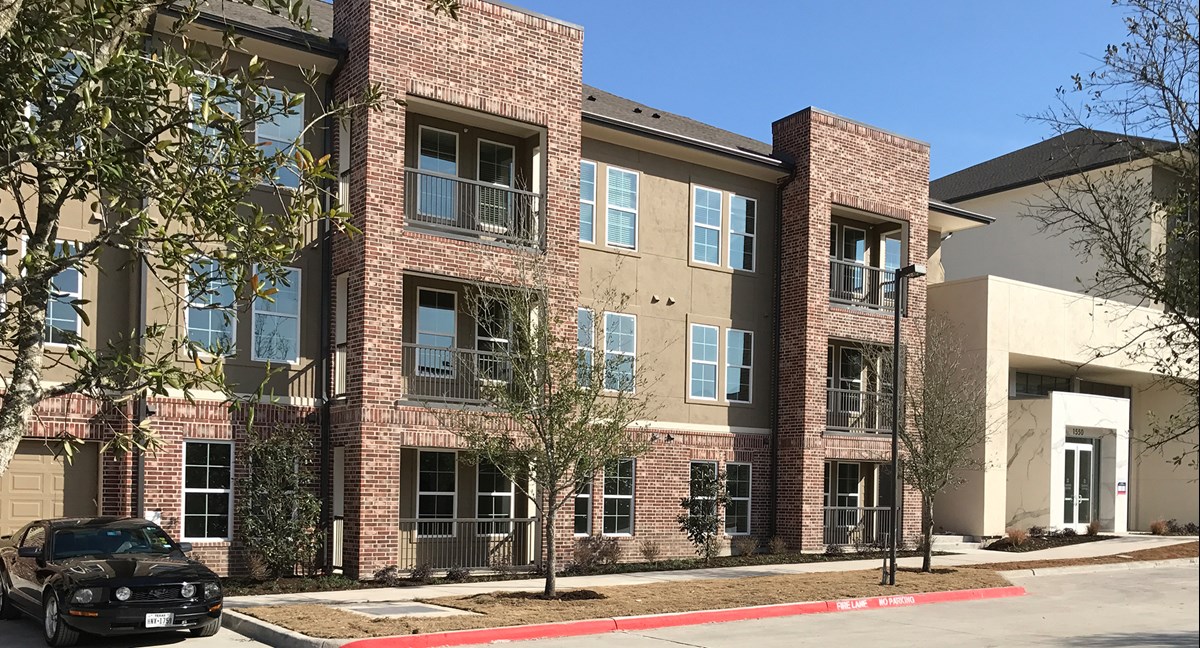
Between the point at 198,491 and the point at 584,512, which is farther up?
the point at 198,491

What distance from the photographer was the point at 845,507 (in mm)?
27484

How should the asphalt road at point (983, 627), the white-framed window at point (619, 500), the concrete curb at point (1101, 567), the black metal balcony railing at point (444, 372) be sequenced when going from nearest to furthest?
the asphalt road at point (983, 627) → the black metal balcony railing at point (444, 372) → the concrete curb at point (1101, 567) → the white-framed window at point (619, 500)

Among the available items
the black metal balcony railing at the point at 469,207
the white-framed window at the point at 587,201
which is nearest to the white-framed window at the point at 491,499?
the black metal balcony railing at the point at 469,207

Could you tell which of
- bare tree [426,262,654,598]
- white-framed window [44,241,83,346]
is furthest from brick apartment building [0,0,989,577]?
bare tree [426,262,654,598]

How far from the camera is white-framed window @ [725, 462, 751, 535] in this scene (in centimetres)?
2645

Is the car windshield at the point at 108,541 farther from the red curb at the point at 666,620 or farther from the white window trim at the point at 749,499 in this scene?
the white window trim at the point at 749,499

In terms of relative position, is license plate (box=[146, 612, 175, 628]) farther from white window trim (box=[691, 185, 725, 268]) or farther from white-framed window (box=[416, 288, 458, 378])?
white window trim (box=[691, 185, 725, 268])

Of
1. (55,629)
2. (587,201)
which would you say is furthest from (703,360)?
(55,629)

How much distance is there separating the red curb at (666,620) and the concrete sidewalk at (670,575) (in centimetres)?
325

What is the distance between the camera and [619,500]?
2455 cm

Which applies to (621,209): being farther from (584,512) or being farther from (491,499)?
(491,499)

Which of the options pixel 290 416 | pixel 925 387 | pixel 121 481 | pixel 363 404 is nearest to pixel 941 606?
pixel 925 387

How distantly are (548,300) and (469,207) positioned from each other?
3767 millimetres

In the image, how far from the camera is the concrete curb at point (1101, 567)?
23.2 metres
